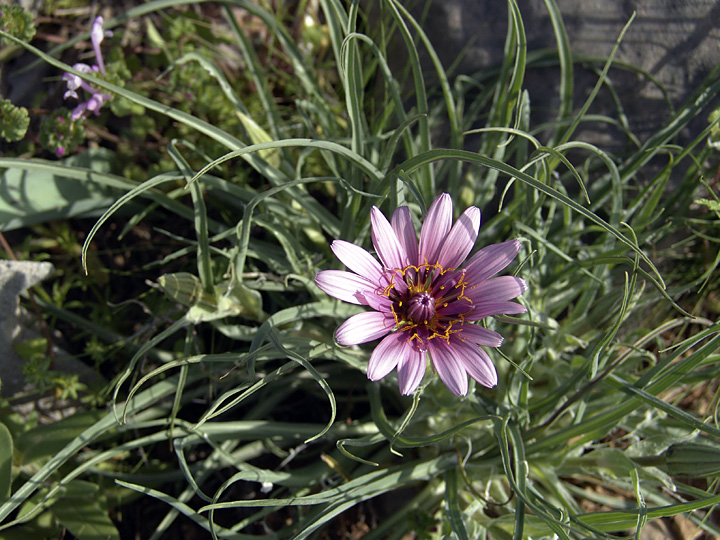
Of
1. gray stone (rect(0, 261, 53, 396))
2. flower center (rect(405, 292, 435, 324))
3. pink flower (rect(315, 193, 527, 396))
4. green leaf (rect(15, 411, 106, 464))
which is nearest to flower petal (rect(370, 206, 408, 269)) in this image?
pink flower (rect(315, 193, 527, 396))

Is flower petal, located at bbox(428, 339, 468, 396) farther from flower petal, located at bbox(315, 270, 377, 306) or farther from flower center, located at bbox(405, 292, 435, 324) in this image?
flower petal, located at bbox(315, 270, 377, 306)

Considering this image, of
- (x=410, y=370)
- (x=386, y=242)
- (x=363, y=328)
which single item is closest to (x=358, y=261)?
(x=386, y=242)

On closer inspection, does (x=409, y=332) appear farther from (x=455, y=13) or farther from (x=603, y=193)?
(x=455, y=13)

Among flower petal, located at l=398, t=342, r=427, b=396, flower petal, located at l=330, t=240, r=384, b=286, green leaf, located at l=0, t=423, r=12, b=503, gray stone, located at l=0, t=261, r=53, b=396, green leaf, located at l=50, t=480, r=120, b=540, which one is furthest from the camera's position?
gray stone, located at l=0, t=261, r=53, b=396

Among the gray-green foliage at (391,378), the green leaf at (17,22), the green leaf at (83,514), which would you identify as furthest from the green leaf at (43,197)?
the green leaf at (83,514)

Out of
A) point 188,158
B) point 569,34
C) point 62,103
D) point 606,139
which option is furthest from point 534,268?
point 62,103

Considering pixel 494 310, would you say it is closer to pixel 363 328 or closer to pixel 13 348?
pixel 363 328

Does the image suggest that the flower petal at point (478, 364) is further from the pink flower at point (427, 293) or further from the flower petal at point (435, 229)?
the flower petal at point (435, 229)
